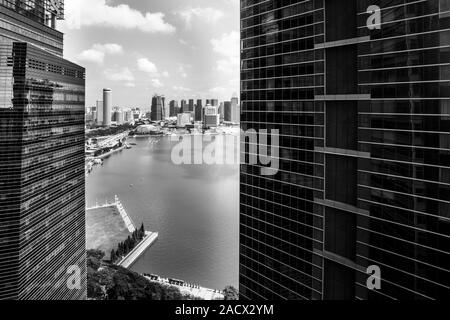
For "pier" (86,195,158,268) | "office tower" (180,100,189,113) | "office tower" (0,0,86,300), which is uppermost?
"office tower" (180,100,189,113)

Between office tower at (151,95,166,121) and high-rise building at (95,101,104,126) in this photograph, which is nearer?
high-rise building at (95,101,104,126)

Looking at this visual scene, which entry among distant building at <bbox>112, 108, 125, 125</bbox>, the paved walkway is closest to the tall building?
the paved walkway

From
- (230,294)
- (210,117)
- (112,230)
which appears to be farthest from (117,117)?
(230,294)

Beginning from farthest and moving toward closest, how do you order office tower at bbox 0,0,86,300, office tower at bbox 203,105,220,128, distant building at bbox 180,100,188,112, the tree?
1. distant building at bbox 180,100,188,112
2. office tower at bbox 203,105,220,128
3. the tree
4. office tower at bbox 0,0,86,300

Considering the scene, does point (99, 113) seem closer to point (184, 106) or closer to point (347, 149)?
point (184, 106)

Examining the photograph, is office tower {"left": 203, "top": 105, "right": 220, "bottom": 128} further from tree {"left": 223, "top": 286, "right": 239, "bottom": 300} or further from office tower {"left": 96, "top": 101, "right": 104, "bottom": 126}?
tree {"left": 223, "top": 286, "right": 239, "bottom": 300}

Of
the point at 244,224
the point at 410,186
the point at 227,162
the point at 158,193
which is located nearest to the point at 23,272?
the point at 244,224

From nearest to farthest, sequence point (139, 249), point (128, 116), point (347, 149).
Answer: point (347, 149)
point (139, 249)
point (128, 116)
